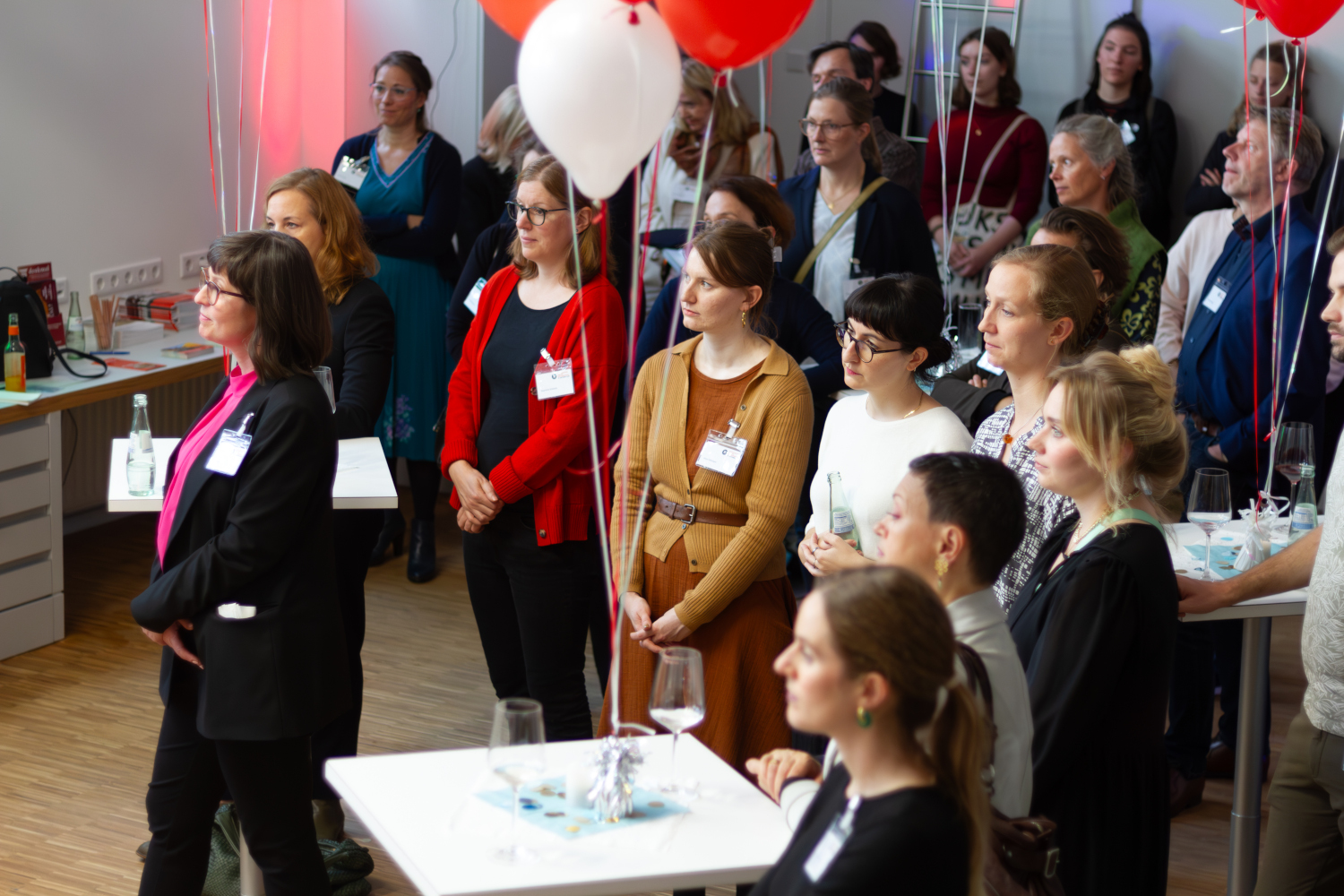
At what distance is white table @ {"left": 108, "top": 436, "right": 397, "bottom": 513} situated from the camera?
9.34ft

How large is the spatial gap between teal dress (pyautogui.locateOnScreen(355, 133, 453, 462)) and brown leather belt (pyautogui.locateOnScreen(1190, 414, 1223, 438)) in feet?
8.94

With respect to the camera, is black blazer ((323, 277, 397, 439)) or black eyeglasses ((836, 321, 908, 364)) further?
black blazer ((323, 277, 397, 439))

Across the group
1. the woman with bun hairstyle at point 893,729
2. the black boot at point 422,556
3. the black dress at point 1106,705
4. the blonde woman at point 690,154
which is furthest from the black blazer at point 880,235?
the woman with bun hairstyle at point 893,729

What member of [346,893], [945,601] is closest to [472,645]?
[346,893]

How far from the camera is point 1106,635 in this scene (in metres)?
1.93

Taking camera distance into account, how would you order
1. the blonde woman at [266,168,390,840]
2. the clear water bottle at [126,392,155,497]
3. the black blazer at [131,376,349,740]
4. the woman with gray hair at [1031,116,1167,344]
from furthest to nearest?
the woman with gray hair at [1031,116,1167,344], the blonde woman at [266,168,390,840], the clear water bottle at [126,392,155,497], the black blazer at [131,376,349,740]

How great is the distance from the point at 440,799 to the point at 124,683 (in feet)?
8.29

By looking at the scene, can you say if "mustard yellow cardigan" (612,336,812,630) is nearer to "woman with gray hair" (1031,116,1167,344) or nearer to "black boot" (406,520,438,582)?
"woman with gray hair" (1031,116,1167,344)

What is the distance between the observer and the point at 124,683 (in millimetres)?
4027

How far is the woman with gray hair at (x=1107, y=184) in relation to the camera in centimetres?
385

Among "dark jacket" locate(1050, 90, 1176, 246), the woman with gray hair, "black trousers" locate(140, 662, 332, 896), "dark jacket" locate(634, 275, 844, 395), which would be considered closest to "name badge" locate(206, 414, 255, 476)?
"black trousers" locate(140, 662, 332, 896)

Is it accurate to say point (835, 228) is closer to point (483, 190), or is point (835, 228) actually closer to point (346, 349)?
point (346, 349)

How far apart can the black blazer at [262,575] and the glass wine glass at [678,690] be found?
0.80 meters

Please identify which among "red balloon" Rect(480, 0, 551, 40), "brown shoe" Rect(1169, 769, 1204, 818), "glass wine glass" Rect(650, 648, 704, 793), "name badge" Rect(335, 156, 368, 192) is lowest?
"brown shoe" Rect(1169, 769, 1204, 818)
